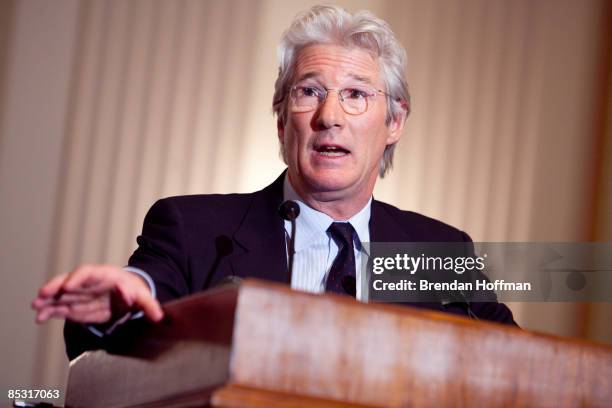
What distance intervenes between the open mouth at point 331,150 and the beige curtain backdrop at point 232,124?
1.59 meters

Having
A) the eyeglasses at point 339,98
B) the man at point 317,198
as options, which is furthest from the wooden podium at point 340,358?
the eyeglasses at point 339,98

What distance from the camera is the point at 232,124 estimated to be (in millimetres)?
3871

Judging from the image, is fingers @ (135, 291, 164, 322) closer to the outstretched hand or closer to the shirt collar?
the outstretched hand

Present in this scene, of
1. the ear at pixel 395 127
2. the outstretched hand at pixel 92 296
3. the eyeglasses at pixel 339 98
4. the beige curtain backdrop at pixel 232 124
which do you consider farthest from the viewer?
the beige curtain backdrop at pixel 232 124

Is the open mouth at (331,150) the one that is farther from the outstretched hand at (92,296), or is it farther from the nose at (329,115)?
the outstretched hand at (92,296)

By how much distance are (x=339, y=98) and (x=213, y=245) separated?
1.80 ft

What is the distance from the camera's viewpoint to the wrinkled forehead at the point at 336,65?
2.31 m

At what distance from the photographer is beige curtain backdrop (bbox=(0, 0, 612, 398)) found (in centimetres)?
366

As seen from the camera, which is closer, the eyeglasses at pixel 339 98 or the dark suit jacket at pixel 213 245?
the dark suit jacket at pixel 213 245

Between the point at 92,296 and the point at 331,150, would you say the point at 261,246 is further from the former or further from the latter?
the point at 92,296

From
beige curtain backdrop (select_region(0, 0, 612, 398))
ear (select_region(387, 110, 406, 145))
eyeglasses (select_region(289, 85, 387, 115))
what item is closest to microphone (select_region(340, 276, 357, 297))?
eyeglasses (select_region(289, 85, 387, 115))

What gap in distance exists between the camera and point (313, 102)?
2318mm

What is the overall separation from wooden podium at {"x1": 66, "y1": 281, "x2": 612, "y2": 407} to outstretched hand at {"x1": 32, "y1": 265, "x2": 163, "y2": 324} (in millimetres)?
46

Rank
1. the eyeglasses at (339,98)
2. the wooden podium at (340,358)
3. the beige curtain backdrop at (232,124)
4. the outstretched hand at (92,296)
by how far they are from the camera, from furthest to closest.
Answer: the beige curtain backdrop at (232,124), the eyeglasses at (339,98), the outstretched hand at (92,296), the wooden podium at (340,358)
